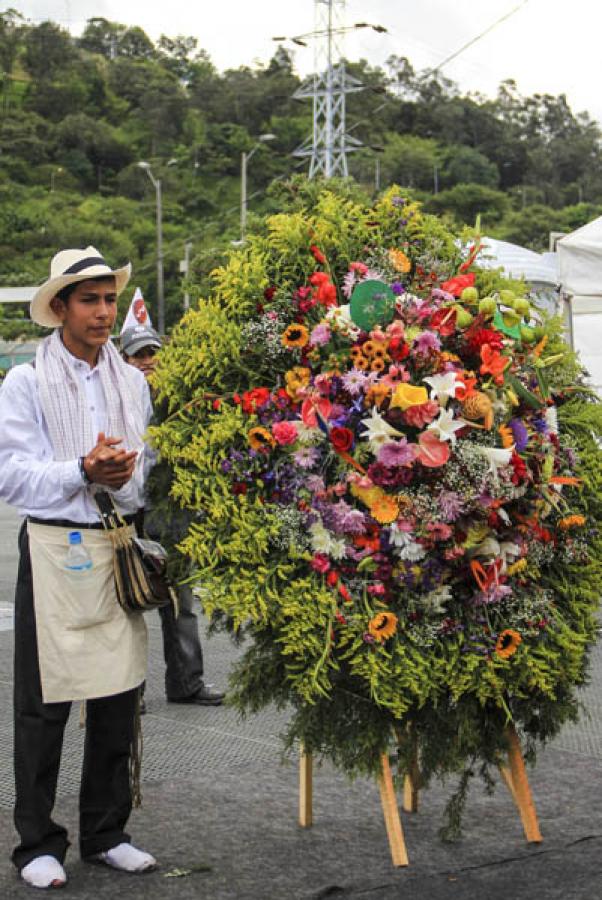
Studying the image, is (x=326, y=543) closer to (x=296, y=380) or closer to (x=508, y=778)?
(x=296, y=380)

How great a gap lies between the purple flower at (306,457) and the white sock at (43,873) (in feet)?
5.11

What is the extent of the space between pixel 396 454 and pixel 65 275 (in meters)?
1.34

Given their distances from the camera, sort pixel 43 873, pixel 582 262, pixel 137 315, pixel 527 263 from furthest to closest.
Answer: pixel 527 263, pixel 582 262, pixel 137 315, pixel 43 873

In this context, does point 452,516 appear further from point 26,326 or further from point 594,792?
point 26,326

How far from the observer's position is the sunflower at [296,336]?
404cm

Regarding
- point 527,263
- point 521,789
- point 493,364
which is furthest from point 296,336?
point 527,263

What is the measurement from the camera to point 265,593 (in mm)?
3934

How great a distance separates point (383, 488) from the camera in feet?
12.7

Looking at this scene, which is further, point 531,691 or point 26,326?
point 26,326

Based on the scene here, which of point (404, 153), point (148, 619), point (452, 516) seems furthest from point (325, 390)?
point (404, 153)

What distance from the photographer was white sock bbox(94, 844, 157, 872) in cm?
427

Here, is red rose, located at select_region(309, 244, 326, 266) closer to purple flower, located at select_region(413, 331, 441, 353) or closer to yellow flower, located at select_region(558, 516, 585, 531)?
purple flower, located at select_region(413, 331, 441, 353)

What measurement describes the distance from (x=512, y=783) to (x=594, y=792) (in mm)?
871

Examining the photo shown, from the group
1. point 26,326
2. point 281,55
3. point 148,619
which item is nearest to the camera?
point 148,619
